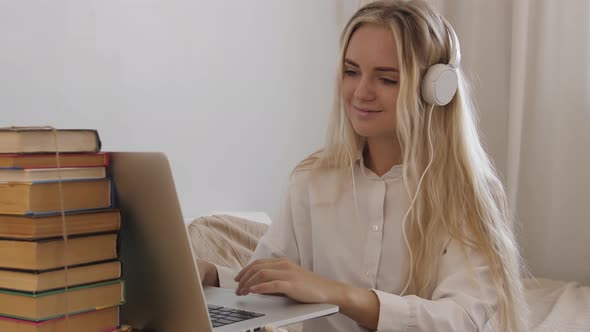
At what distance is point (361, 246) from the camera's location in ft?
4.45

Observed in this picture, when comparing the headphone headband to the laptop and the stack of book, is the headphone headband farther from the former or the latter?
the stack of book

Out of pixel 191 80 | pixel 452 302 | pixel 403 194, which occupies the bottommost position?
pixel 452 302

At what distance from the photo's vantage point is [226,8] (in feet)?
7.47

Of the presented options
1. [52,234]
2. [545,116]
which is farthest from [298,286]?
[545,116]

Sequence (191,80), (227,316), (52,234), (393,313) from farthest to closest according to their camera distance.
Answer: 1. (191,80)
2. (393,313)
3. (227,316)
4. (52,234)

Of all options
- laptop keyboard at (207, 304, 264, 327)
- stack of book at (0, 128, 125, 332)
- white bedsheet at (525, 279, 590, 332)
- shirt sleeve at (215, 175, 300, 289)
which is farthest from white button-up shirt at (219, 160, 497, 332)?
white bedsheet at (525, 279, 590, 332)

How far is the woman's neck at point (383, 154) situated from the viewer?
4.52 feet

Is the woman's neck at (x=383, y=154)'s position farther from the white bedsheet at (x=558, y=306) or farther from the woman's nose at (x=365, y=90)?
the white bedsheet at (x=558, y=306)

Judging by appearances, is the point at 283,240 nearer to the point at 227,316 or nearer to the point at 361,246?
the point at 361,246

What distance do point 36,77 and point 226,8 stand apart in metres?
0.76

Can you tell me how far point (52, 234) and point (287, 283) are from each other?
34 centimetres

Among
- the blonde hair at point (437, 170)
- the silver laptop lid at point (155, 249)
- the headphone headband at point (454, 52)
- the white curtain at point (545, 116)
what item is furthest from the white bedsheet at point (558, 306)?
the silver laptop lid at point (155, 249)

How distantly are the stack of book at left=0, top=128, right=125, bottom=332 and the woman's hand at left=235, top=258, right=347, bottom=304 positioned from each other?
25 centimetres

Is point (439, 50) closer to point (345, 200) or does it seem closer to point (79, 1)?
point (345, 200)
